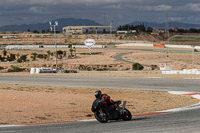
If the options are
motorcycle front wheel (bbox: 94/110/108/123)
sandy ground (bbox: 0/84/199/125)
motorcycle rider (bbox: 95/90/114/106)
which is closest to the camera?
motorcycle rider (bbox: 95/90/114/106)

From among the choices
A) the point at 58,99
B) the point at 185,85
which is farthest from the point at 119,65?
the point at 58,99

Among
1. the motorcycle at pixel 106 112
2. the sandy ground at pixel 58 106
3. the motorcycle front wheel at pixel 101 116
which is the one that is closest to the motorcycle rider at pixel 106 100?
the motorcycle at pixel 106 112

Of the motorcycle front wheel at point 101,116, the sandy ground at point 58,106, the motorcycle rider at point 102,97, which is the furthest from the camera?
the sandy ground at point 58,106

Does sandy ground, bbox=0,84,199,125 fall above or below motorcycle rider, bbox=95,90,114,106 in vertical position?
below

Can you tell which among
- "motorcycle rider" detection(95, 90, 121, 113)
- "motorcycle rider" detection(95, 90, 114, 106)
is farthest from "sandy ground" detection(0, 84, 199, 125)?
"motorcycle rider" detection(95, 90, 114, 106)

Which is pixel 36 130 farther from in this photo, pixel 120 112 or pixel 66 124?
pixel 120 112

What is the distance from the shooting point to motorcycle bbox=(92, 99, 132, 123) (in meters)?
14.4

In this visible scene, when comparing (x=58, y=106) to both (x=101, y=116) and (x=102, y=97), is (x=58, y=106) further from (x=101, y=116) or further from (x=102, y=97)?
(x=102, y=97)

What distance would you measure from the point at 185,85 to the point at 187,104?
40.2ft

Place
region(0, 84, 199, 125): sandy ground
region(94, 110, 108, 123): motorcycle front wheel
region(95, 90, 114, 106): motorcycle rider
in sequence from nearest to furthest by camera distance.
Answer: region(95, 90, 114, 106): motorcycle rider, region(94, 110, 108, 123): motorcycle front wheel, region(0, 84, 199, 125): sandy ground

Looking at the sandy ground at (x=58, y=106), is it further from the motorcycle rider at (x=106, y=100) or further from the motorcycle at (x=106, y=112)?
the motorcycle rider at (x=106, y=100)

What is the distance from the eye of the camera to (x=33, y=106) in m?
20.4

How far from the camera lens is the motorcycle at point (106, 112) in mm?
14391

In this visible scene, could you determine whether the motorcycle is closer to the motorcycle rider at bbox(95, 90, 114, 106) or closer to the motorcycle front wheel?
the motorcycle front wheel
